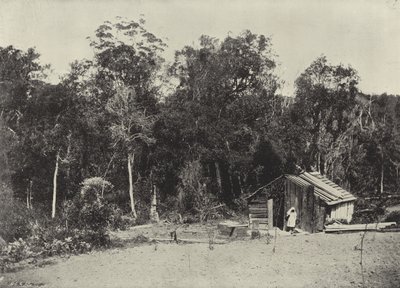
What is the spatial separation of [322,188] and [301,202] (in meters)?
3.61

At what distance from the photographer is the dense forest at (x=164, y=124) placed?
3416 cm

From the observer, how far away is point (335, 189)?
2998 centimetres

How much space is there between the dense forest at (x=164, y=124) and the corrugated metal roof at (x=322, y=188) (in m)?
1.84

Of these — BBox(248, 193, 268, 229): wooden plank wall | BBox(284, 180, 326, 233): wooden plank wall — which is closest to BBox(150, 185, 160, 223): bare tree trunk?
BBox(248, 193, 268, 229): wooden plank wall

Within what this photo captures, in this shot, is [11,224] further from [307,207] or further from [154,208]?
[307,207]

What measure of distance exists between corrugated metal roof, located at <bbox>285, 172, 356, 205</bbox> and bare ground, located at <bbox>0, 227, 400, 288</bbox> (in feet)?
14.7

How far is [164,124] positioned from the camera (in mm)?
35781

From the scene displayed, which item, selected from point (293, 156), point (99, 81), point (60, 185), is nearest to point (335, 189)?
point (293, 156)

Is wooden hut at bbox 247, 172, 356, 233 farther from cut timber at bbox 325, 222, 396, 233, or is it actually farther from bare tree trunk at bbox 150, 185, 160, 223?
bare tree trunk at bbox 150, 185, 160, 223

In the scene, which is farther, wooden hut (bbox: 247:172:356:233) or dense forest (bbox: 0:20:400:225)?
dense forest (bbox: 0:20:400:225)

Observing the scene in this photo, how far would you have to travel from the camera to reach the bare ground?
15867 millimetres

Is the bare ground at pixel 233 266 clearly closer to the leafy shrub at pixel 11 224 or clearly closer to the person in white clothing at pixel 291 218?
the person in white clothing at pixel 291 218

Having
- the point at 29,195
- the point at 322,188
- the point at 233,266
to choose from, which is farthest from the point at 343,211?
the point at 29,195

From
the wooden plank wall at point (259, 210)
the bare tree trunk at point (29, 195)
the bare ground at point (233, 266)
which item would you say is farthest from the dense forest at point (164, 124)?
the bare ground at point (233, 266)
